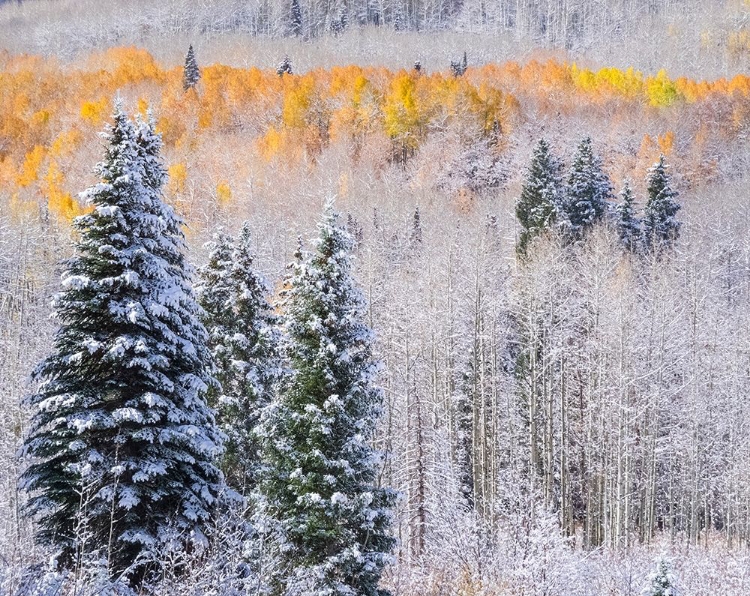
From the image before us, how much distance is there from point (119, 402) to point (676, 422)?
3258cm

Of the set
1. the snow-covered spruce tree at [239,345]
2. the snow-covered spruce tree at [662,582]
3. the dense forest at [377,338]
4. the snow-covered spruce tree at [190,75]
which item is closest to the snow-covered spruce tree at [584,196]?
the dense forest at [377,338]

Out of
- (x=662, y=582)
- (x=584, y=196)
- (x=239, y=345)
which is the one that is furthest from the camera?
(x=584, y=196)

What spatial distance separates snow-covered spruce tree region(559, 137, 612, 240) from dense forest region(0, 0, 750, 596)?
215 mm

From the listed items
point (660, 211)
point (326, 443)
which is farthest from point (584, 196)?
point (326, 443)

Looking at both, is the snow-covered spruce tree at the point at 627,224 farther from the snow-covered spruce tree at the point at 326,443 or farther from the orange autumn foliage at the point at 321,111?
the snow-covered spruce tree at the point at 326,443

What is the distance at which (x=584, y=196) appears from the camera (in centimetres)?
4662

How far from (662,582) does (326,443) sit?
22.3 feet

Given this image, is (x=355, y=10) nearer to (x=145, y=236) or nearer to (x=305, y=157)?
(x=305, y=157)

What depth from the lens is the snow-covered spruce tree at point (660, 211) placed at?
47.8 meters

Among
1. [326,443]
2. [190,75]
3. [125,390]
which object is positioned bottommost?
[326,443]

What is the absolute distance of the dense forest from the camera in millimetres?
12289

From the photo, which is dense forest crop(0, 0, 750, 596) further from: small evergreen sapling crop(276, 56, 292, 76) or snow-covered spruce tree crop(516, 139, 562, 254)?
small evergreen sapling crop(276, 56, 292, 76)

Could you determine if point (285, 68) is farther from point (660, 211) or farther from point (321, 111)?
point (660, 211)

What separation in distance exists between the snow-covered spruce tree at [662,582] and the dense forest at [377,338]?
5cm
